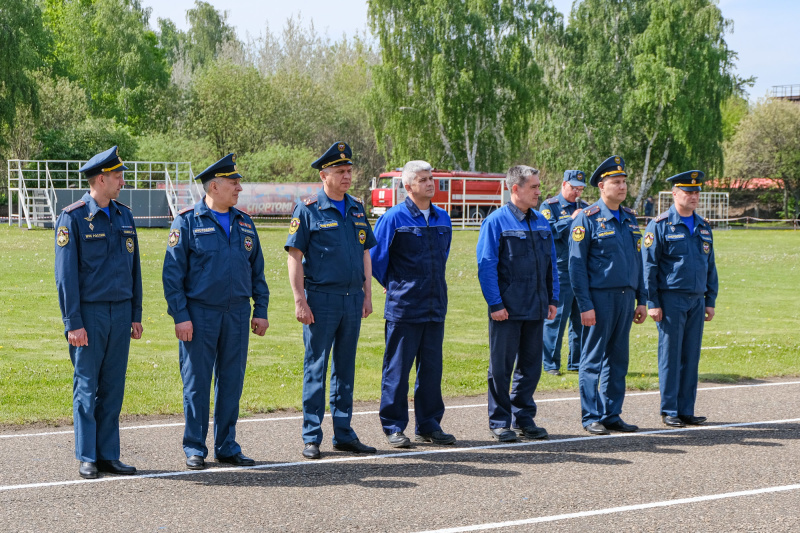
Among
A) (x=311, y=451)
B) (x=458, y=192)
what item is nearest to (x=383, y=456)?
(x=311, y=451)

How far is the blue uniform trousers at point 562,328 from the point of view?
10414mm

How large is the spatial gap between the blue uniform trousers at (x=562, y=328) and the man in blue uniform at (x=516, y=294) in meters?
2.82

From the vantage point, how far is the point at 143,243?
29.3m

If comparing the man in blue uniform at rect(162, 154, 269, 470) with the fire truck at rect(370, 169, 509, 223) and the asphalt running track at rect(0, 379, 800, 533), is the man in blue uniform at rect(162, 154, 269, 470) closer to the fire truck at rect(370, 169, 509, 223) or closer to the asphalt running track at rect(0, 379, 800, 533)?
the asphalt running track at rect(0, 379, 800, 533)

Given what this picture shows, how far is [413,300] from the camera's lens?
23.7 ft

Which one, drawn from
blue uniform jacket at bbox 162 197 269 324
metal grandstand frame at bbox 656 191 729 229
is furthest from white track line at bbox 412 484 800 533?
metal grandstand frame at bbox 656 191 729 229

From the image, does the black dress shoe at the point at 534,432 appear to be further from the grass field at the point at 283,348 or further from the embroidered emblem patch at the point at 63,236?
the embroidered emblem patch at the point at 63,236

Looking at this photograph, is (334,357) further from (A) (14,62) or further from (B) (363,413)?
(A) (14,62)

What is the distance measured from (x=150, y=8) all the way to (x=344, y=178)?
3306 inches

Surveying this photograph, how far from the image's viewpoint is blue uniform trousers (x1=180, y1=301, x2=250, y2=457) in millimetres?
6445

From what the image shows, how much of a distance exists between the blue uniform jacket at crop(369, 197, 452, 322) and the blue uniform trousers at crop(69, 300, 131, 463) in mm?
A: 1999

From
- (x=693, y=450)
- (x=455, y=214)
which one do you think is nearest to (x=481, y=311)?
(x=693, y=450)

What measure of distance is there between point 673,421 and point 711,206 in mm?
54698

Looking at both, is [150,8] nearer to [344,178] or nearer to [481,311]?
[481,311]
